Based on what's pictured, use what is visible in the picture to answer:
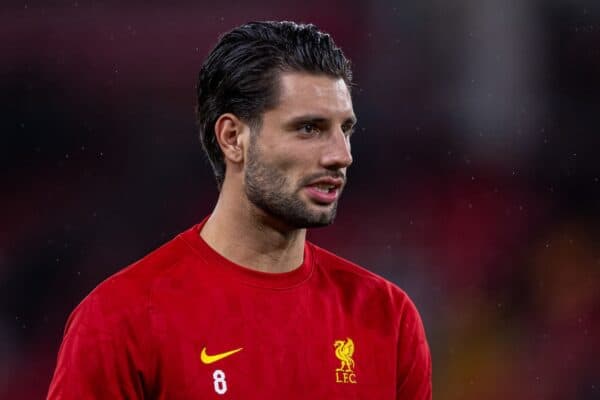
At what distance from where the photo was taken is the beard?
2525 millimetres

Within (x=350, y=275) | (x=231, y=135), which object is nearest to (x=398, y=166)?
(x=350, y=275)

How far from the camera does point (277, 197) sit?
8.35ft

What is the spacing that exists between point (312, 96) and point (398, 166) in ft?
10.9

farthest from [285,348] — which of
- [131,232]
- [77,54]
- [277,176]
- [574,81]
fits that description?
[574,81]

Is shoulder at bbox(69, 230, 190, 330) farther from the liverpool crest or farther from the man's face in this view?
the liverpool crest

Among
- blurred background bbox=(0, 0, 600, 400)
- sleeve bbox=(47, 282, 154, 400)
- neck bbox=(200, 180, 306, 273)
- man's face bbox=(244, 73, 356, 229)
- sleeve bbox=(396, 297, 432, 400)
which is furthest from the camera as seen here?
blurred background bbox=(0, 0, 600, 400)

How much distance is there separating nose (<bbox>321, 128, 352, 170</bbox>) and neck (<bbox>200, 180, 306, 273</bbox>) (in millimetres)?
216

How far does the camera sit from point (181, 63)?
586 centimetres

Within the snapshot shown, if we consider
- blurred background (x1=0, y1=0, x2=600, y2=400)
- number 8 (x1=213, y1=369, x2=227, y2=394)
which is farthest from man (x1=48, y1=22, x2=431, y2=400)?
blurred background (x1=0, y1=0, x2=600, y2=400)

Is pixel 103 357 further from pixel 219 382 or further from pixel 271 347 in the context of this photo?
pixel 271 347

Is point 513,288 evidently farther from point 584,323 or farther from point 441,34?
point 441,34

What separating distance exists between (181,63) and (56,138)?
0.79 metres

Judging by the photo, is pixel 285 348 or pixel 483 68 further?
pixel 483 68

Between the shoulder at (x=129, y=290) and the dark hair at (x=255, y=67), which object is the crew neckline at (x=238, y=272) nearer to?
the shoulder at (x=129, y=290)
